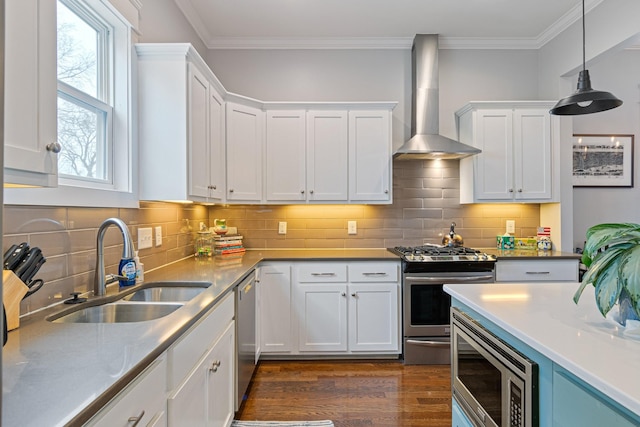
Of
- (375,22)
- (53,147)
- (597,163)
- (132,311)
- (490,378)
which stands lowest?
(490,378)

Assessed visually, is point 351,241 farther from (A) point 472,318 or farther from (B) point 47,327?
(B) point 47,327

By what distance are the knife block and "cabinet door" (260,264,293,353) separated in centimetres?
186

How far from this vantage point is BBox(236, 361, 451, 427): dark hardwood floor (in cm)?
224

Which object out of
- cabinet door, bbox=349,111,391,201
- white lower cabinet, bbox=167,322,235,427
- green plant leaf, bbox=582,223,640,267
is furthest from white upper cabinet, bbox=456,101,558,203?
white lower cabinet, bbox=167,322,235,427

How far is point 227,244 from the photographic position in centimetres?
316

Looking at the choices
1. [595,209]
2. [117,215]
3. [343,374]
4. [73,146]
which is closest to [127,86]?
[73,146]

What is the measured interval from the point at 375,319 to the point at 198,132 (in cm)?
202

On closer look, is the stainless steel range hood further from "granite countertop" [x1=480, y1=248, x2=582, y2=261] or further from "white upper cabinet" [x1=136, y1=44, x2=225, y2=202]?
"white upper cabinet" [x1=136, y1=44, x2=225, y2=202]

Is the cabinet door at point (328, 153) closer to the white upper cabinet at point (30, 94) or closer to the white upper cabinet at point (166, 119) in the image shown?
the white upper cabinet at point (166, 119)

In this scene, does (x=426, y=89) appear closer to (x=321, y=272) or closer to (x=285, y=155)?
(x=285, y=155)

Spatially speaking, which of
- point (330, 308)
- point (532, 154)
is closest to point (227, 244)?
point (330, 308)

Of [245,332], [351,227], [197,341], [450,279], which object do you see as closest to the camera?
[197,341]

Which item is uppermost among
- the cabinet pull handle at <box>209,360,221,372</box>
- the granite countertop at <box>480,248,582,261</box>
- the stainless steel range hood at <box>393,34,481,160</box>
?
the stainless steel range hood at <box>393,34,481,160</box>

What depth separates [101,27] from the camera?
6.50 ft
